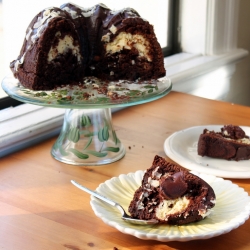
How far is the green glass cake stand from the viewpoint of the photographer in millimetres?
1146

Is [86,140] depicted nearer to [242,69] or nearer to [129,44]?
[129,44]

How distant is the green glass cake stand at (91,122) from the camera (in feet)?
3.76

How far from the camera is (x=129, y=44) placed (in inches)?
48.9

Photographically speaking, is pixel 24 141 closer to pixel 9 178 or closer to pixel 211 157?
pixel 9 178

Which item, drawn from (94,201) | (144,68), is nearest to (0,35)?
(144,68)

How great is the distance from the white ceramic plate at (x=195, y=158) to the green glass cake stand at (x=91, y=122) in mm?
122

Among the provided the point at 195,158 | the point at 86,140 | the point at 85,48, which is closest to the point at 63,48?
the point at 85,48

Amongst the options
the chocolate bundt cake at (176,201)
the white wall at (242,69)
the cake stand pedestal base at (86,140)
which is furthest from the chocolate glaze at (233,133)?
the white wall at (242,69)

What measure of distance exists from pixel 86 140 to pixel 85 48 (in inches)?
8.3

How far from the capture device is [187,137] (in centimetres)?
132

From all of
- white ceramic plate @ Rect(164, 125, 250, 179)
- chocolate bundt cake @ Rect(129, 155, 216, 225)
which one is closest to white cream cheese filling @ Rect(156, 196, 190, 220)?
chocolate bundt cake @ Rect(129, 155, 216, 225)

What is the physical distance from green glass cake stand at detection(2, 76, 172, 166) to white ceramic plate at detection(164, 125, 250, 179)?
0.12 meters

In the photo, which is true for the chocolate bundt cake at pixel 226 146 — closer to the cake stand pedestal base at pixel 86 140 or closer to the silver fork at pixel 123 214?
the cake stand pedestal base at pixel 86 140

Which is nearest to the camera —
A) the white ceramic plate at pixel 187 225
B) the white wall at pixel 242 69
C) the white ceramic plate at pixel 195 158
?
the white ceramic plate at pixel 187 225
